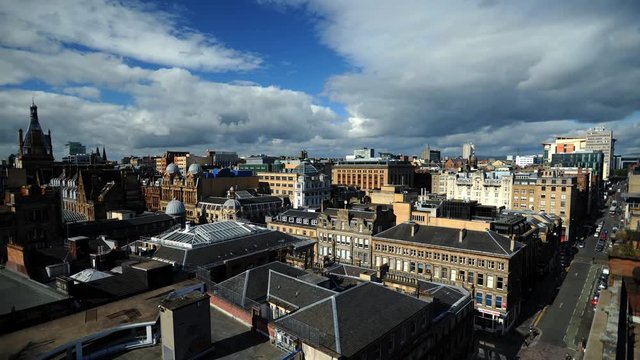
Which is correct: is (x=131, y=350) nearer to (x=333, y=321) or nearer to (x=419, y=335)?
(x=333, y=321)

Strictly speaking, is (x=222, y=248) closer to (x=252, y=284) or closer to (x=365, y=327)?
(x=252, y=284)

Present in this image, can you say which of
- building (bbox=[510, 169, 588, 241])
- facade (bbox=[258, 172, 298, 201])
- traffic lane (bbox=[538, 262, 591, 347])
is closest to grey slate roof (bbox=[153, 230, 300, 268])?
traffic lane (bbox=[538, 262, 591, 347])

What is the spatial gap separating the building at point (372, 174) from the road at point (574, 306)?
277ft

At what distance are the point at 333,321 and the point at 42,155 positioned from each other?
5013 inches

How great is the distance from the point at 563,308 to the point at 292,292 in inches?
2354

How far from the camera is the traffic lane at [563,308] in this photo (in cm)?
5575

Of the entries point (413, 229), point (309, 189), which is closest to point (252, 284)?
point (413, 229)

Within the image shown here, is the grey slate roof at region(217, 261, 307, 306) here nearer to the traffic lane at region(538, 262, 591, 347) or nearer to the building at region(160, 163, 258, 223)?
the traffic lane at region(538, 262, 591, 347)

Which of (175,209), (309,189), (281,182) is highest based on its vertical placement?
(281,182)

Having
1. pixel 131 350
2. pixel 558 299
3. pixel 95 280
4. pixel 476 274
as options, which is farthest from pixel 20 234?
pixel 558 299

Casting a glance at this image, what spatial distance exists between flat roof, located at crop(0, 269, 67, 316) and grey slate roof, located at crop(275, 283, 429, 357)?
1914cm

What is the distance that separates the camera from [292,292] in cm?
3225

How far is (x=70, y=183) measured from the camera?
107500mm

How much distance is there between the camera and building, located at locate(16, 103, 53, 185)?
355 feet
